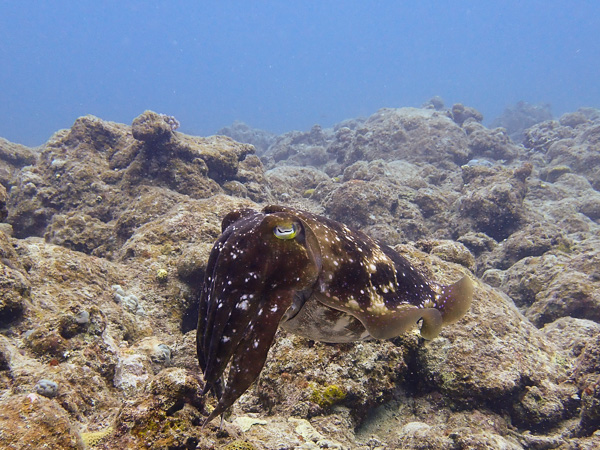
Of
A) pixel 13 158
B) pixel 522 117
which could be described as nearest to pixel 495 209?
pixel 13 158

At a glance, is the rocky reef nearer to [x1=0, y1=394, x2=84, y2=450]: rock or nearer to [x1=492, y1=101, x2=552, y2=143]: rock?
[x1=0, y1=394, x2=84, y2=450]: rock

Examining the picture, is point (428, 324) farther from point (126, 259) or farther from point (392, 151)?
point (392, 151)

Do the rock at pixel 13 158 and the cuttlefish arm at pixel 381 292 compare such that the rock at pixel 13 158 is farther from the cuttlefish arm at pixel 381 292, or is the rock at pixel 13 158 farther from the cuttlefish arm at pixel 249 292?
the cuttlefish arm at pixel 381 292

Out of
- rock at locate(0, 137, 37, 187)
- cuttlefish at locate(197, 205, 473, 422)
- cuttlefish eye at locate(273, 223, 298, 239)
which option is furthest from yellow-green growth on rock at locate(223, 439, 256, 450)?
rock at locate(0, 137, 37, 187)

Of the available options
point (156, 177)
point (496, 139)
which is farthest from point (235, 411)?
point (496, 139)

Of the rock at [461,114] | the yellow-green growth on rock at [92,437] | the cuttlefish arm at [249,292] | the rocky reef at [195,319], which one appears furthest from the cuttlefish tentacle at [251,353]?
the rock at [461,114]

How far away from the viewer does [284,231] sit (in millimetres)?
2184

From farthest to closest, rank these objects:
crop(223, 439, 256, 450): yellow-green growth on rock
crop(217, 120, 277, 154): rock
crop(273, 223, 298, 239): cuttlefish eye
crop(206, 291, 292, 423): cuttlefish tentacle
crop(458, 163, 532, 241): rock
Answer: crop(217, 120, 277, 154): rock < crop(458, 163, 532, 241): rock < crop(223, 439, 256, 450): yellow-green growth on rock < crop(273, 223, 298, 239): cuttlefish eye < crop(206, 291, 292, 423): cuttlefish tentacle

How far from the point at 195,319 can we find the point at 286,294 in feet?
14.8

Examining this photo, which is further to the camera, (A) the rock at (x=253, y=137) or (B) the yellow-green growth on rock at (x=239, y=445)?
(A) the rock at (x=253, y=137)

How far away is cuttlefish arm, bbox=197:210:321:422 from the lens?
188 cm

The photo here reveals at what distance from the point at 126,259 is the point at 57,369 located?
11.6ft

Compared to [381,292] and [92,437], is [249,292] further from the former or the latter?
[92,437]

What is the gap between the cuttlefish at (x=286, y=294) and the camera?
6.29ft
